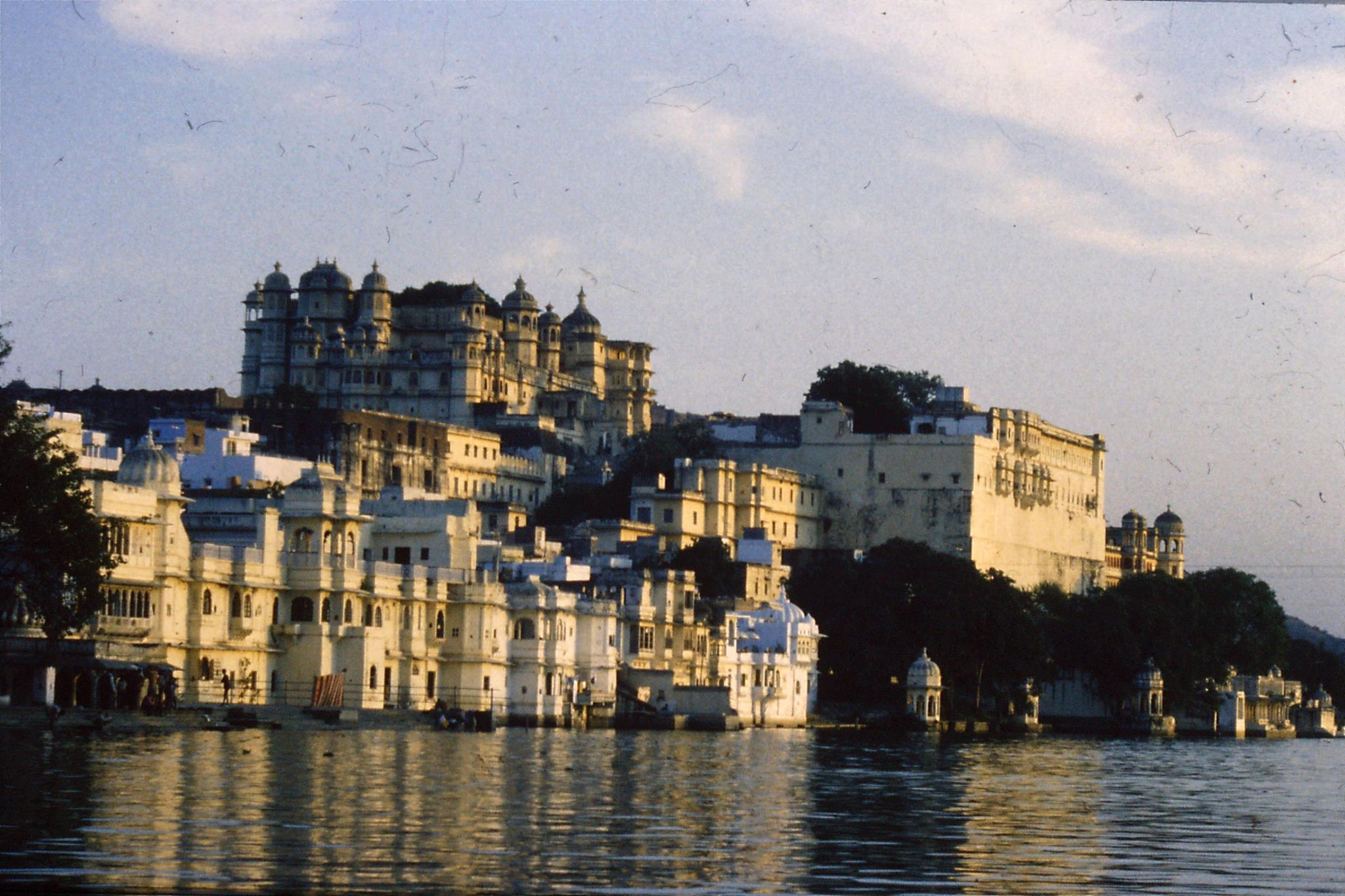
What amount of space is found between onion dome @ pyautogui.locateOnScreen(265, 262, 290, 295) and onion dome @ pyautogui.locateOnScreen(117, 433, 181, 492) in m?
85.2

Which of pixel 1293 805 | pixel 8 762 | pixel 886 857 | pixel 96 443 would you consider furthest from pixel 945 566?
pixel 886 857

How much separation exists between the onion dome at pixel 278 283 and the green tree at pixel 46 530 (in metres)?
98.4

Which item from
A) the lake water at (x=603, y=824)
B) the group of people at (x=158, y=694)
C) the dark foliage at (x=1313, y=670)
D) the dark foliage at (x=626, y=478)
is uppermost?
the dark foliage at (x=626, y=478)

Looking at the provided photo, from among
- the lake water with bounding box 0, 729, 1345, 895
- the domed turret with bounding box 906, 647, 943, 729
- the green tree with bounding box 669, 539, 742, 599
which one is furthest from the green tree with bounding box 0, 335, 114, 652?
the green tree with bounding box 669, 539, 742, 599

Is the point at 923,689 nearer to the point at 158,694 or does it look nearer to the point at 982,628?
the point at 982,628

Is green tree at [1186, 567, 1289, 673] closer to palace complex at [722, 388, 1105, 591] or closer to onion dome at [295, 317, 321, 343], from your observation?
palace complex at [722, 388, 1105, 591]

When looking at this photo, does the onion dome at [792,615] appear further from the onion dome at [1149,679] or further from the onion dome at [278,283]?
the onion dome at [278,283]

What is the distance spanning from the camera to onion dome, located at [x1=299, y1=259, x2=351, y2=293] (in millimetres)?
150125

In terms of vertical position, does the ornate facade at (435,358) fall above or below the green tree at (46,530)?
above

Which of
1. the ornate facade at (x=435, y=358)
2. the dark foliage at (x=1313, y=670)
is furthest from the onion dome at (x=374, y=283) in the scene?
the dark foliage at (x=1313, y=670)

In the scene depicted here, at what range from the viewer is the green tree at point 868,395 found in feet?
447

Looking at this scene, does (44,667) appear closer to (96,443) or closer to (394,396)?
(96,443)

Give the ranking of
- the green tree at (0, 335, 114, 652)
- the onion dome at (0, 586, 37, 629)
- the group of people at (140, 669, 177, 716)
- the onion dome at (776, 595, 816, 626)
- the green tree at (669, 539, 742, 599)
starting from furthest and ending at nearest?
the green tree at (669, 539, 742, 599)
the onion dome at (776, 595, 816, 626)
the group of people at (140, 669, 177, 716)
the onion dome at (0, 586, 37, 629)
the green tree at (0, 335, 114, 652)

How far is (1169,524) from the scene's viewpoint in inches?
6870
